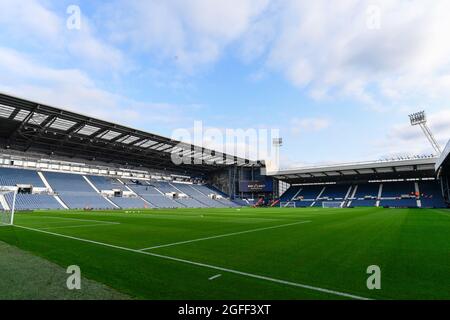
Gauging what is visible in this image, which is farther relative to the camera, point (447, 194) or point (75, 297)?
point (447, 194)

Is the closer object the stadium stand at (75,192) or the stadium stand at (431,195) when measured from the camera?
the stadium stand at (75,192)

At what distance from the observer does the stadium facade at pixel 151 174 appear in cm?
4056

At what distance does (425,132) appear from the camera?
65750mm

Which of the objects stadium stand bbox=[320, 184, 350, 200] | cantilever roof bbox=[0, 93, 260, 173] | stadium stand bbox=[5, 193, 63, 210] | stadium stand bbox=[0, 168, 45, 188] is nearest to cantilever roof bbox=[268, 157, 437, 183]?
stadium stand bbox=[320, 184, 350, 200]

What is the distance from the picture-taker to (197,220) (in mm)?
20422

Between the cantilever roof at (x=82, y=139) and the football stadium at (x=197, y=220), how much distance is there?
28cm

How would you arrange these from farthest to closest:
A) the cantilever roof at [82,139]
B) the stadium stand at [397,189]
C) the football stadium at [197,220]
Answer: the stadium stand at [397,189] → the cantilever roof at [82,139] → the football stadium at [197,220]

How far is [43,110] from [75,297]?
3589 cm

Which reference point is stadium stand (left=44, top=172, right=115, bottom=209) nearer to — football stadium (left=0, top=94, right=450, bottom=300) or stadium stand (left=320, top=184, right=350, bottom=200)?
football stadium (left=0, top=94, right=450, bottom=300)

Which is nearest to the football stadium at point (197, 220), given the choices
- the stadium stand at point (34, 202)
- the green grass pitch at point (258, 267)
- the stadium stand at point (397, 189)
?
the green grass pitch at point (258, 267)

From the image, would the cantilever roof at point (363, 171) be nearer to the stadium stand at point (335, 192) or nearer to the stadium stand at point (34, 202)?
the stadium stand at point (335, 192)

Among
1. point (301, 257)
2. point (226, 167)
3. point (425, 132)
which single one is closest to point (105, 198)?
point (226, 167)

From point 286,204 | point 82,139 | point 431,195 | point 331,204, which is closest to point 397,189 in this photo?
point 431,195
